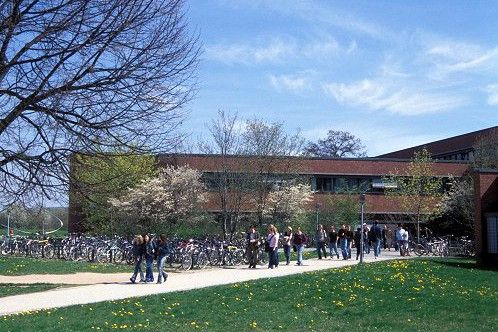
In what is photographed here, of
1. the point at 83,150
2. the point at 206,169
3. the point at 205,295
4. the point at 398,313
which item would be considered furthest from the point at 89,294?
the point at 206,169

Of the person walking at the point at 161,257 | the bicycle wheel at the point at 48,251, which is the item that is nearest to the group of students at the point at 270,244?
the person walking at the point at 161,257

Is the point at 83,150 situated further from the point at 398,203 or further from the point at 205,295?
the point at 398,203

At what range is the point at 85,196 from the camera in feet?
50.2

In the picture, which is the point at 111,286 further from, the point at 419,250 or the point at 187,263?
the point at 419,250

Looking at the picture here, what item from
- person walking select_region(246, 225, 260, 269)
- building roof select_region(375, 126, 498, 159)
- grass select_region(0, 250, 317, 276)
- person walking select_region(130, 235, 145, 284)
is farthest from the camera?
building roof select_region(375, 126, 498, 159)

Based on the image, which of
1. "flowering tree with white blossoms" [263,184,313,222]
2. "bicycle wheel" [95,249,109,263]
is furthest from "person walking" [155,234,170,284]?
"flowering tree with white blossoms" [263,184,313,222]

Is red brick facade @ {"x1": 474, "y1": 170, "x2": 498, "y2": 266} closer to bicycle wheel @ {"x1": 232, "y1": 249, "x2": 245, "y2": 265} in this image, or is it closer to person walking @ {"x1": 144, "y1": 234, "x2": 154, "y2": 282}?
bicycle wheel @ {"x1": 232, "y1": 249, "x2": 245, "y2": 265}

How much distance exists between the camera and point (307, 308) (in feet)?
48.7

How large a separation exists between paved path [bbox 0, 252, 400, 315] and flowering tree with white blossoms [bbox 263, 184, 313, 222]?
72.4 ft

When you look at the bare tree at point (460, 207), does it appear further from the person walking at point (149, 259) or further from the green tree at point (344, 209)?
the person walking at point (149, 259)

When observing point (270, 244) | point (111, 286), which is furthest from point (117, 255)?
point (111, 286)

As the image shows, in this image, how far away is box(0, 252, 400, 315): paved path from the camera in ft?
55.3

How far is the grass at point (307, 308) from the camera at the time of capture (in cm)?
1262

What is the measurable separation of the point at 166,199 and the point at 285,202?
30.3 ft
